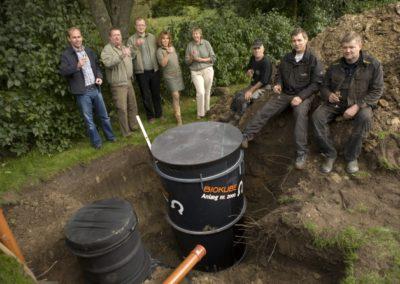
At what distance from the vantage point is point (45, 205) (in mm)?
Answer: 5398

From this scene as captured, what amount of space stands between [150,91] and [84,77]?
156cm

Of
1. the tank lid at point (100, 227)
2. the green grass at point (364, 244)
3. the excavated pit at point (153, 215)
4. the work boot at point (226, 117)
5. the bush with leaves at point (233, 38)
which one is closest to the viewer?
the green grass at point (364, 244)

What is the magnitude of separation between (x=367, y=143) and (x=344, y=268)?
1958 mm

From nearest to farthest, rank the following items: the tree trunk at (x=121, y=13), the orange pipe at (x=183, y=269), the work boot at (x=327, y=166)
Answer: the orange pipe at (x=183, y=269)
the work boot at (x=327, y=166)
the tree trunk at (x=121, y=13)

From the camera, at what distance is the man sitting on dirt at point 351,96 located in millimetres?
4555

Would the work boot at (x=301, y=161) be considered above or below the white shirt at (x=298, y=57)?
below

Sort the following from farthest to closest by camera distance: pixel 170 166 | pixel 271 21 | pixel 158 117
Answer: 1. pixel 271 21
2. pixel 158 117
3. pixel 170 166

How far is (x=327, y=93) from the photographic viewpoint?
4938 mm

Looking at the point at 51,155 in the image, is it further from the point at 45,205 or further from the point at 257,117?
the point at 257,117

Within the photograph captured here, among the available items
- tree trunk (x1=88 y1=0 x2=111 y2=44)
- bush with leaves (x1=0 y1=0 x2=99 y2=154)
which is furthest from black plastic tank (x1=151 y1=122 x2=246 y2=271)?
tree trunk (x1=88 y1=0 x2=111 y2=44)

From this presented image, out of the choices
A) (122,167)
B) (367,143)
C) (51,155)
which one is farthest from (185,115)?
(367,143)

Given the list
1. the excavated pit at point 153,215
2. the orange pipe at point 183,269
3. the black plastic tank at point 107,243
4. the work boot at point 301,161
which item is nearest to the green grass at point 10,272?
A: the black plastic tank at point 107,243

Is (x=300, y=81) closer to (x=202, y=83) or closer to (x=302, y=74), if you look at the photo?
(x=302, y=74)

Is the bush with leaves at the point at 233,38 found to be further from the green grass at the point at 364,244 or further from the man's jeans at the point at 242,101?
the green grass at the point at 364,244
